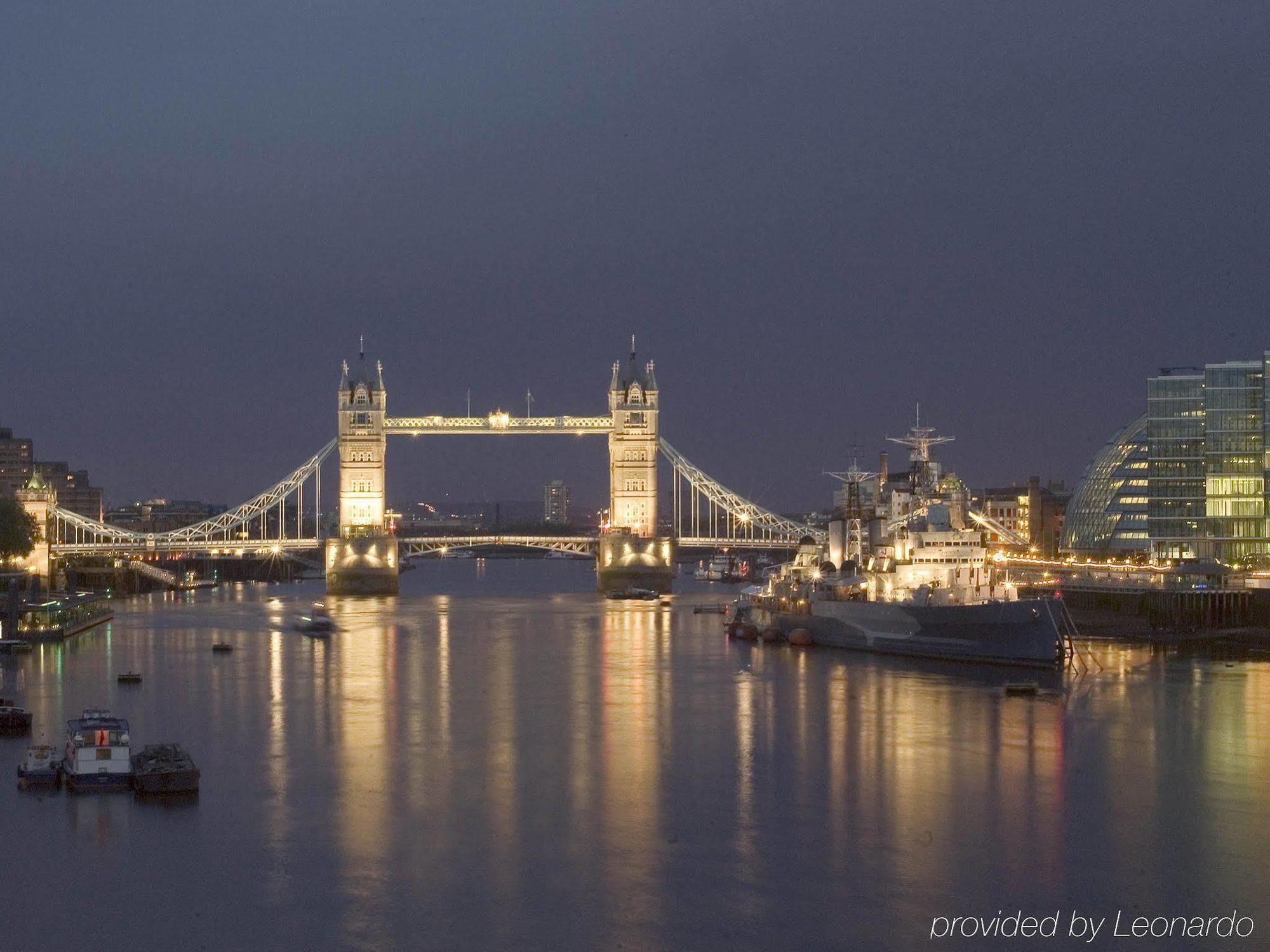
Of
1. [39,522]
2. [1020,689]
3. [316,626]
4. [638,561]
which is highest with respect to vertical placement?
[39,522]

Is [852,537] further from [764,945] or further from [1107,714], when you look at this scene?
[764,945]

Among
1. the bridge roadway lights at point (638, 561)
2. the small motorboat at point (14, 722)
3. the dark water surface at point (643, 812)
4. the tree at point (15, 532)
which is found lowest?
the dark water surface at point (643, 812)

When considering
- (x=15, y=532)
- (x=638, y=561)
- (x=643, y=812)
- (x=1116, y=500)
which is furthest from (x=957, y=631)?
(x=15, y=532)

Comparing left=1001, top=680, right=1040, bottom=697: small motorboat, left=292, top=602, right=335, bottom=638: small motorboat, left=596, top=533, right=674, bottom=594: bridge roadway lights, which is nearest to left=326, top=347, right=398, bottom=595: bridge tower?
left=596, top=533, right=674, bottom=594: bridge roadway lights

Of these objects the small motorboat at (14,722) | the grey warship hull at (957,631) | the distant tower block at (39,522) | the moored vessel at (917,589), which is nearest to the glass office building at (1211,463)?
the moored vessel at (917,589)

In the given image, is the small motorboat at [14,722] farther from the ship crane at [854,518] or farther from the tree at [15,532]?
the tree at [15,532]

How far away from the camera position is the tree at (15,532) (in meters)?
79.3

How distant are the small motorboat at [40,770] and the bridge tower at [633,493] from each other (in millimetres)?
68665

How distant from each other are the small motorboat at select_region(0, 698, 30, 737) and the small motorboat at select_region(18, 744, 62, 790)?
19.6 ft

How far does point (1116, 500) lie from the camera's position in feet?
283

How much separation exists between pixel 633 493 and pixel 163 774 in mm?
71873

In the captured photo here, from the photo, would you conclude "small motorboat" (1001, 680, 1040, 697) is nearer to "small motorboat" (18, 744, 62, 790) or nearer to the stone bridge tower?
"small motorboat" (18, 744, 62, 790)

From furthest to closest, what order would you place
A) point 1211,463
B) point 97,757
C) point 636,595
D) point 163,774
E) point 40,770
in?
point 636,595 < point 1211,463 < point 40,770 < point 97,757 < point 163,774

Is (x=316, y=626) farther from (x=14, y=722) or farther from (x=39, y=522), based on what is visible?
(x=39, y=522)
